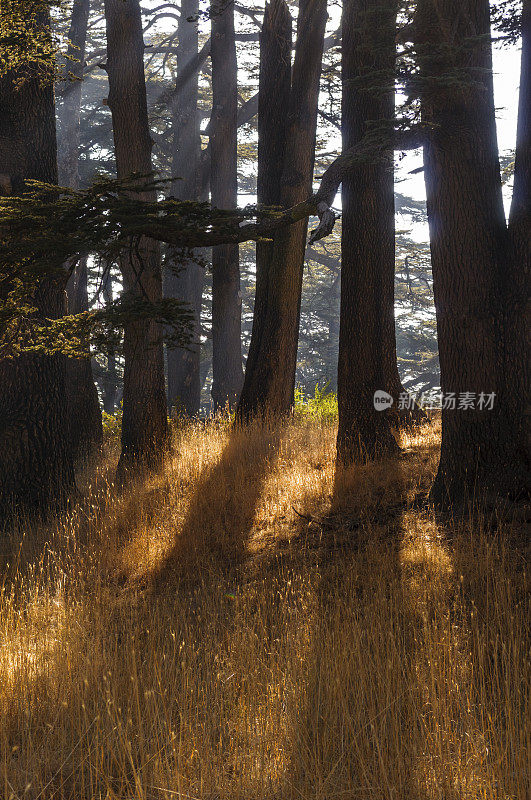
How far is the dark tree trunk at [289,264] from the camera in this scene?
37.9ft

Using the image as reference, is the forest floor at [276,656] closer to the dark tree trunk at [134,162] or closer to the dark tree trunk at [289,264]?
the dark tree trunk at [134,162]

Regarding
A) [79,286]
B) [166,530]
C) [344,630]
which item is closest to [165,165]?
[79,286]

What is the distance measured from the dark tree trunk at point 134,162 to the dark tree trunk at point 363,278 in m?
2.93

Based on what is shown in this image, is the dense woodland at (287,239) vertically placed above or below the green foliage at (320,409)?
above

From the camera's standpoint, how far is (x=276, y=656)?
4191 millimetres

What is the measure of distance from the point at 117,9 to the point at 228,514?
828 centimetres

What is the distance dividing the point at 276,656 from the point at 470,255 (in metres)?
4.00

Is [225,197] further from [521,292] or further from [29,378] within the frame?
[521,292]

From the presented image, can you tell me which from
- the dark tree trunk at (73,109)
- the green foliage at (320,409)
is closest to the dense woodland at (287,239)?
the green foliage at (320,409)

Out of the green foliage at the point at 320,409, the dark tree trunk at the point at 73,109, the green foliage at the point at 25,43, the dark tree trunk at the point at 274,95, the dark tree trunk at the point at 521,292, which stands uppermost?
the dark tree trunk at the point at 73,109

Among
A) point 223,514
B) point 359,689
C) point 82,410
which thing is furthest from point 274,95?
point 359,689

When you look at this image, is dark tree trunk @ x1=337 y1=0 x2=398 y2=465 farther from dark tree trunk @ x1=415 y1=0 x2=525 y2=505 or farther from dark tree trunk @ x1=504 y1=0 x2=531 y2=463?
dark tree trunk @ x1=504 y1=0 x2=531 y2=463

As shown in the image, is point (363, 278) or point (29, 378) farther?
point (363, 278)

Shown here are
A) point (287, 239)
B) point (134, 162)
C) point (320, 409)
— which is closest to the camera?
point (134, 162)
